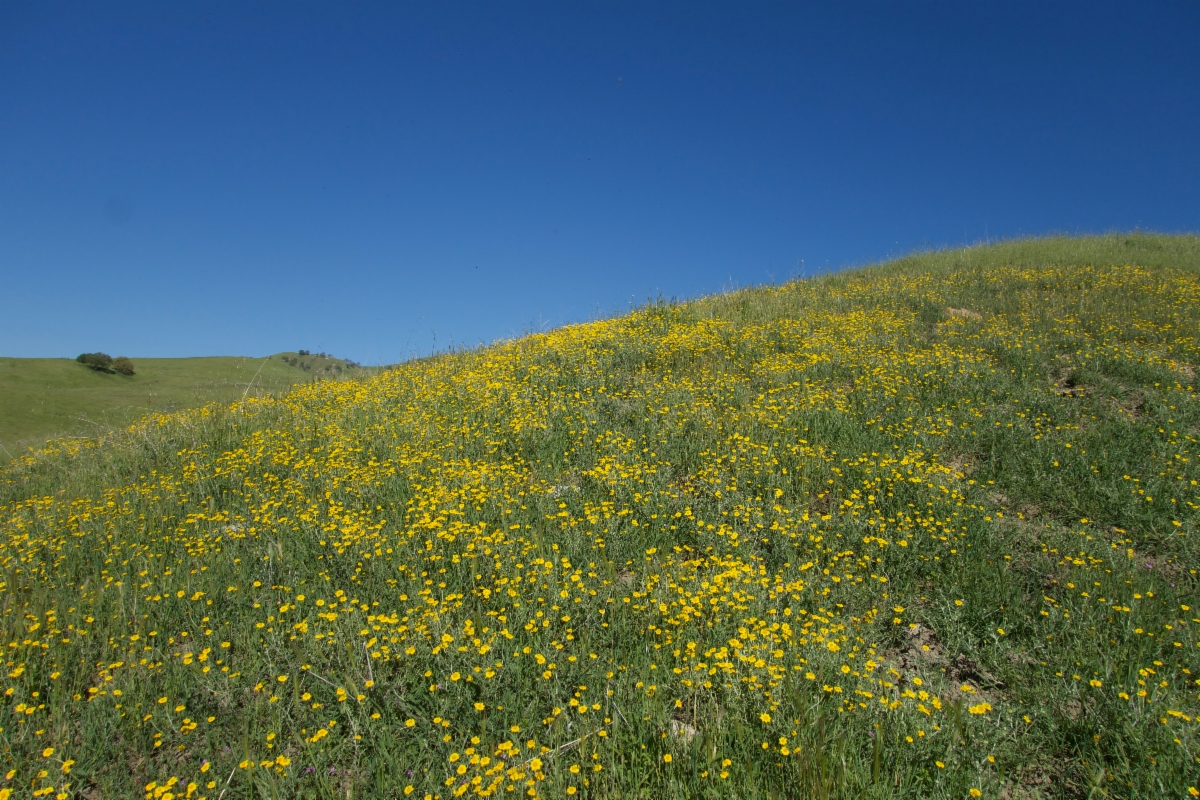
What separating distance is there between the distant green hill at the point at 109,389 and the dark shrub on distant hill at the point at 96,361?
2.34 ft

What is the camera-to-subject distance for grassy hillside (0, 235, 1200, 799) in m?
3.23

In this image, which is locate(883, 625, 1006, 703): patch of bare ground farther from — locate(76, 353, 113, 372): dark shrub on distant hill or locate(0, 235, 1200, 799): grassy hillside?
locate(76, 353, 113, 372): dark shrub on distant hill

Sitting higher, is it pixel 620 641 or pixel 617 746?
pixel 620 641

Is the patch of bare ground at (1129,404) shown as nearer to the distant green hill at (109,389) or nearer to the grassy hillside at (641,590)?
the grassy hillside at (641,590)

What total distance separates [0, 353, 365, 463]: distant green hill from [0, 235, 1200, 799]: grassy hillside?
3.12 metres

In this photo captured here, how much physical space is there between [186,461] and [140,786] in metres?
6.14

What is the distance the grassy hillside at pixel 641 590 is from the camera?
3232mm

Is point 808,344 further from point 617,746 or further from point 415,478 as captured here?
point 617,746

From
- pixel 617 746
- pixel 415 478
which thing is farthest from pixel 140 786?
pixel 415 478

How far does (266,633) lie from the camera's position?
4410 mm

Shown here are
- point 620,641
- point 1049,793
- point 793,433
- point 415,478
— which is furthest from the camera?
point 793,433

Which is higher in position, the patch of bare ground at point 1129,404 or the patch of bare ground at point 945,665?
the patch of bare ground at point 1129,404

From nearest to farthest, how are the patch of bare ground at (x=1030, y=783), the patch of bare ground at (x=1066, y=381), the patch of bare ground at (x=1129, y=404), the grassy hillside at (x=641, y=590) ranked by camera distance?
the patch of bare ground at (x=1030, y=783)
the grassy hillside at (x=641, y=590)
the patch of bare ground at (x=1129, y=404)
the patch of bare ground at (x=1066, y=381)

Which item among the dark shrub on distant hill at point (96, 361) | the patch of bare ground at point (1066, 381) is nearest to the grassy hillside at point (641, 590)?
the patch of bare ground at point (1066, 381)
